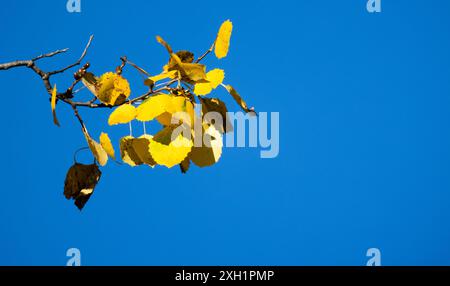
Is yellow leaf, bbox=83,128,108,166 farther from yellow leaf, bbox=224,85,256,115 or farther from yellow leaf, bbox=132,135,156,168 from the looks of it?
yellow leaf, bbox=224,85,256,115

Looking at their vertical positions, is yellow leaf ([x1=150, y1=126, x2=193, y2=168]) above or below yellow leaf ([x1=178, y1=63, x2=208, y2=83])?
below

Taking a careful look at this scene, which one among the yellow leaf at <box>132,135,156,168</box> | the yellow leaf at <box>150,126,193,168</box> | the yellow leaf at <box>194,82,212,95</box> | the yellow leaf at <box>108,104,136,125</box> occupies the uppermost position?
the yellow leaf at <box>194,82,212,95</box>

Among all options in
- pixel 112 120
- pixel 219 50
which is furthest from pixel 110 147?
pixel 219 50

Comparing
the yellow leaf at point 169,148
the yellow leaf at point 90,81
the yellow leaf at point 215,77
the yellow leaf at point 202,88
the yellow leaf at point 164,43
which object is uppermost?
the yellow leaf at point 90,81

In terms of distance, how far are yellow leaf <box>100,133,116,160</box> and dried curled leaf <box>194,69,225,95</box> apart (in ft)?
0.42

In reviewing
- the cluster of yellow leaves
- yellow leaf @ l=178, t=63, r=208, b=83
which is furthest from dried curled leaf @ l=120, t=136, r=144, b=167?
yellow leaf @ l=178, t=63, r=208, b=83

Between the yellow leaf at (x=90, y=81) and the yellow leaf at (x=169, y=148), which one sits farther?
the yellow leaf at (x=90, y=81)

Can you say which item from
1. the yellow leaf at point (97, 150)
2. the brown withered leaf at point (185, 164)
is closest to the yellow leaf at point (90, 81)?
the yellow leaf at point (97, 150)

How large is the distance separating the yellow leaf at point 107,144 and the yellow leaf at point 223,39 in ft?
0.52

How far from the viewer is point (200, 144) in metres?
0.53

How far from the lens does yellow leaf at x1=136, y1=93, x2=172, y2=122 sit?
50 cm

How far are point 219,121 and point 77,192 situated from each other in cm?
22

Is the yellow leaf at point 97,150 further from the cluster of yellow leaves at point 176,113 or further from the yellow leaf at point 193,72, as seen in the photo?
the yellow leaf at point 193,72

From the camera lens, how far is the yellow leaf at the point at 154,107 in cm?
50
